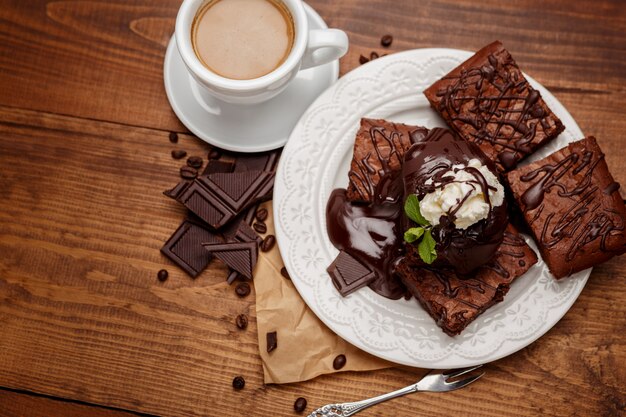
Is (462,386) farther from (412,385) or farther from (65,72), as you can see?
(65,72)

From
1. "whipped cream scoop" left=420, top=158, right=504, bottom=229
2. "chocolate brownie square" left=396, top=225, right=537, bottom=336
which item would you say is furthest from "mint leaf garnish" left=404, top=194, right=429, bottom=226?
"chocolate brownie square" left=396, top=225, right=537, bottom=336

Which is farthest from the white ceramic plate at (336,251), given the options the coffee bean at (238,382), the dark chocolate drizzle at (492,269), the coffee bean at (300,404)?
the coffee bean at (238,382)

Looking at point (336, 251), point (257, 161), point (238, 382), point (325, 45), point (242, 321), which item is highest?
point (325, 45)

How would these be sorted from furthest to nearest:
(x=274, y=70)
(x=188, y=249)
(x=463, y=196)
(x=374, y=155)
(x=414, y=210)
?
(x=188, y=249) < (x=374, y=155) < (x=274, y=70) < (x=414, y=210) < (x=463, y=196)

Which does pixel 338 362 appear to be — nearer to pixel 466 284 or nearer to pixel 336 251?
pixel 336 251

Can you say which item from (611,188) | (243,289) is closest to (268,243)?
(243,289)

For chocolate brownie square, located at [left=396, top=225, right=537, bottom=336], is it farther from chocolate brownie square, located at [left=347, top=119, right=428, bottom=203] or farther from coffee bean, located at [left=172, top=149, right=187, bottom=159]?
coffee bean, located at [left=172, top=149, right=187, bottom=159]
